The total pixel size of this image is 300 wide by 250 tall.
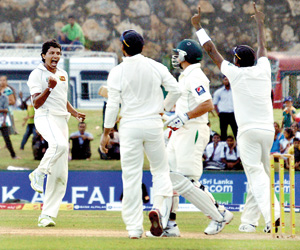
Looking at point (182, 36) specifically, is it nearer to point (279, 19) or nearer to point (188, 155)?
point (279, 19)

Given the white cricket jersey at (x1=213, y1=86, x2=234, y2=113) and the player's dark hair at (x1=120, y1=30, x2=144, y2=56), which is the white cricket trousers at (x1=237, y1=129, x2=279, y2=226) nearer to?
the player's dark hair at (x1=120, y1=30, x2=144, y2=56)

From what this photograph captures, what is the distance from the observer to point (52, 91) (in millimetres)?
9219

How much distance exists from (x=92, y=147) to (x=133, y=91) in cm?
976

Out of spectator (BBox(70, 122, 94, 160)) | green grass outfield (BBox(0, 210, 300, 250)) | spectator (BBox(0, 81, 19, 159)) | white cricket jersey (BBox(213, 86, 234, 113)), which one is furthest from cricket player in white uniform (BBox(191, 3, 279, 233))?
spectator (BBox(0, 81, 19, 159))

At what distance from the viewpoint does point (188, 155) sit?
8.29 m

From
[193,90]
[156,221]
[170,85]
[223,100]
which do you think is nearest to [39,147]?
[223,100]

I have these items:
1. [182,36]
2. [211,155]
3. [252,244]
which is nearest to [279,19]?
[182,36]

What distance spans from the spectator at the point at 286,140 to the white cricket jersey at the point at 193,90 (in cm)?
800

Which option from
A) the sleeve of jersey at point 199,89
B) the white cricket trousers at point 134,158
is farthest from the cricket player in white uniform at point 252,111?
the white cricket trousers at point 134,158

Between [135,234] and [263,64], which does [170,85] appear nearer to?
[263,64]

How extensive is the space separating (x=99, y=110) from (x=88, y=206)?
→ 119 inches

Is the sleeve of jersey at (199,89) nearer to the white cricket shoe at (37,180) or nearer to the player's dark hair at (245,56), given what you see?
the player's dark hair at (245,56)

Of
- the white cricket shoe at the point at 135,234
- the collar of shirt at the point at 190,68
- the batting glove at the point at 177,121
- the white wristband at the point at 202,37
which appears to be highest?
the white wristband at the point at 202,37

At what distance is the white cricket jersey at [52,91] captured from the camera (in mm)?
9117
